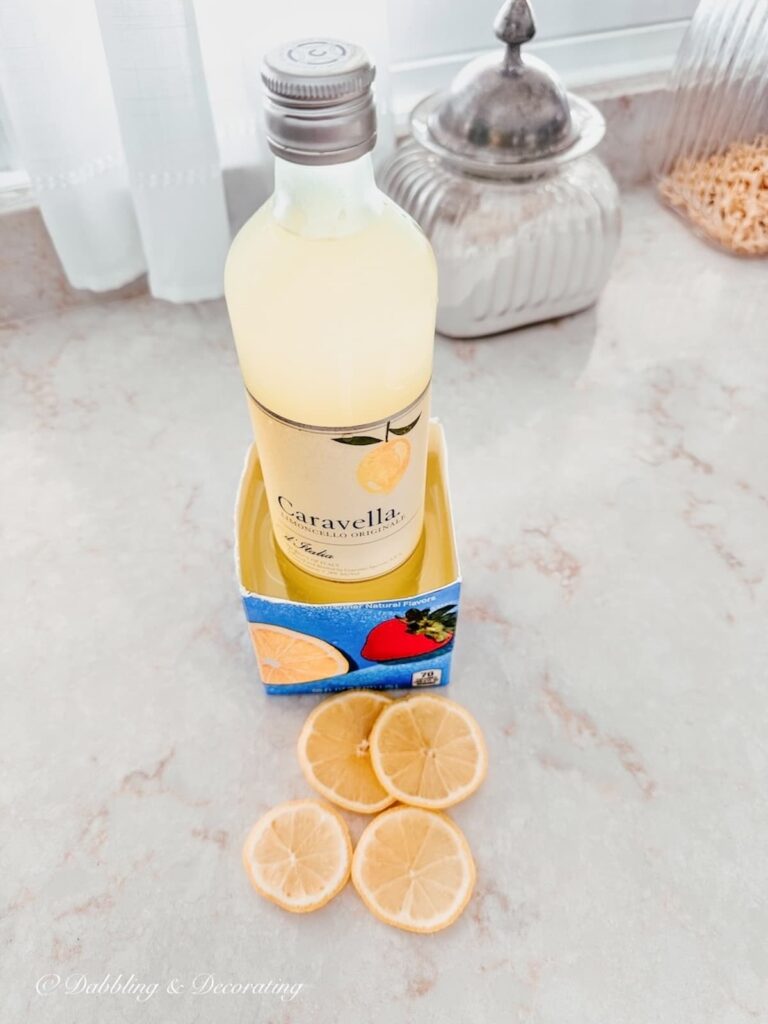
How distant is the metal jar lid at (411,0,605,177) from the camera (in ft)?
2.29

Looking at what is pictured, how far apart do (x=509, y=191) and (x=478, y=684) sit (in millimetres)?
451

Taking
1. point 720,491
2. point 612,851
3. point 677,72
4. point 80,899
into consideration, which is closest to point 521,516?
point 720,491

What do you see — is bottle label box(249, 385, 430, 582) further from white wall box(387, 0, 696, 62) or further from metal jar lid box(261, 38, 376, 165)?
white wall box(387, 0, 696, 62)

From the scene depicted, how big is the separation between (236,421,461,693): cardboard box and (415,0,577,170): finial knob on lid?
0.27m

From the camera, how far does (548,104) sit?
71 centimetres

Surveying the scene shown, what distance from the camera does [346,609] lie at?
521mm

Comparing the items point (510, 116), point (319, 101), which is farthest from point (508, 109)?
point (319, 101)

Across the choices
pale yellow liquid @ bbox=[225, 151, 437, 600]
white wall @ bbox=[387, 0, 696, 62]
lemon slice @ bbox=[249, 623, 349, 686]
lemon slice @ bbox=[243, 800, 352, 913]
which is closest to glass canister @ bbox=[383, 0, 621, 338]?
white wall @ bbox=[387, 0, 696, 62]

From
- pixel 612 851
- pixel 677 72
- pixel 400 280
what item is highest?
pixel 400 280

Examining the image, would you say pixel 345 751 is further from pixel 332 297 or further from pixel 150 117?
pixel 150 117

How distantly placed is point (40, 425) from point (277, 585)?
360 millimetres

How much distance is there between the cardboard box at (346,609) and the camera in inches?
20.8

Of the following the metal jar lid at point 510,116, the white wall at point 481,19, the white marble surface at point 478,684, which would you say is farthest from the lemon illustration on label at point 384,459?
the white wall at point 481,19

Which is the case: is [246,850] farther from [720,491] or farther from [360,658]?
[720,491]
